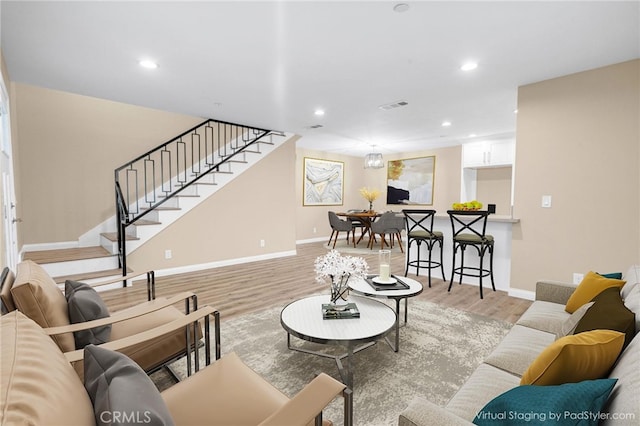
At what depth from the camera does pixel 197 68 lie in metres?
3.22

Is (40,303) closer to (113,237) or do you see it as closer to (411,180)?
(113,237)

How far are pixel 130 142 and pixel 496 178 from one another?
305 inches

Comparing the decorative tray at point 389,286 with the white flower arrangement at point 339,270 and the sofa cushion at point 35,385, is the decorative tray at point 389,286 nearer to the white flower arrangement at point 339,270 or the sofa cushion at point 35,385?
the white flower arrangement at point 339,270

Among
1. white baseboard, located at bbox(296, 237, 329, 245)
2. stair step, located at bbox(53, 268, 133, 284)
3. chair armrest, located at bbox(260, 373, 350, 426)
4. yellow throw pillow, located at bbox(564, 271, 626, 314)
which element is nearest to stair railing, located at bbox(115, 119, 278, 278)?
stair step, located at bbox(53, 268, 133, 284)

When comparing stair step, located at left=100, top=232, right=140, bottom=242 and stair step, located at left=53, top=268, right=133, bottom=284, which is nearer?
stair step, located at left=53, top=268, right=133, bottom=284

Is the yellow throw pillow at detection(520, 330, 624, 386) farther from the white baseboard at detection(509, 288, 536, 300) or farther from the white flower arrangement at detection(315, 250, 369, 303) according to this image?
the white baseboard at detection(509, 288, 536, 300)

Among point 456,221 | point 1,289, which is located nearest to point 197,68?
point 1,289

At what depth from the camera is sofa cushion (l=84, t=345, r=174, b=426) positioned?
28.8 inches

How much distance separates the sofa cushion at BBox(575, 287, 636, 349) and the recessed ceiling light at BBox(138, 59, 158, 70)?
153 inches

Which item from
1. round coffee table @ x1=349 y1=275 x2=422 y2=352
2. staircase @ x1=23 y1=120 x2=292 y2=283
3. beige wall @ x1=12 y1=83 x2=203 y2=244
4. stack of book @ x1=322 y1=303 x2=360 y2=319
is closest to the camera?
stack of book @ x1=322 y1=303 x2=360 y2=319

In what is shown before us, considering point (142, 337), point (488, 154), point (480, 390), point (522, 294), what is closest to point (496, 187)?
point (488, 154)

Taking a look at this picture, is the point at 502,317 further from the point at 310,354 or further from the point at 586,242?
the point at 310,354

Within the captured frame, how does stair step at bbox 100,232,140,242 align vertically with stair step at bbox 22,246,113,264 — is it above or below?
above

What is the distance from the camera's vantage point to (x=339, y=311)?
210 centimetres
